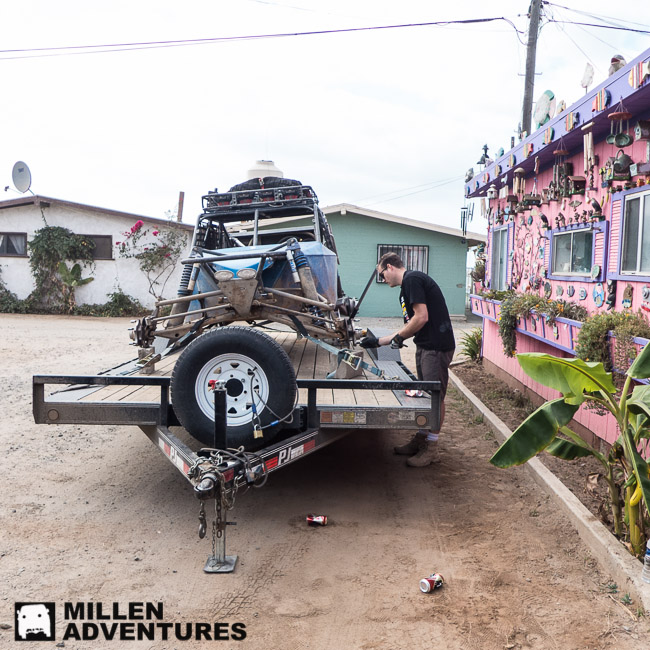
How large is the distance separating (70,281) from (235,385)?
18507 millimetres

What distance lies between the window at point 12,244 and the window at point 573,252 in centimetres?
1896

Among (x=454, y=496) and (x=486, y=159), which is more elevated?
(x=486, y=159)

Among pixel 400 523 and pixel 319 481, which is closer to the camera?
pixel 400 523

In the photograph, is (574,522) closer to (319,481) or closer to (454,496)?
(454,496)

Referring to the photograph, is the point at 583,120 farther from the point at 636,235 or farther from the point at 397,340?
the point at 397,340

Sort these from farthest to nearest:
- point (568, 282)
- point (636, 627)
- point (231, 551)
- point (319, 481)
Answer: point (568, 282), point (319, 481), point (231, 551), point (636, 627)

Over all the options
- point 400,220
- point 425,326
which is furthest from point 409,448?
point 400,220

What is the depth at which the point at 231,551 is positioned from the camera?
412 centimetres

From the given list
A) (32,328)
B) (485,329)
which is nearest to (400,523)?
(485,329)

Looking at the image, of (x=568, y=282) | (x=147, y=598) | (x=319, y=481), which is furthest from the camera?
(x=568, y=282)

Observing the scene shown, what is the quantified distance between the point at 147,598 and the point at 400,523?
6.33 ft

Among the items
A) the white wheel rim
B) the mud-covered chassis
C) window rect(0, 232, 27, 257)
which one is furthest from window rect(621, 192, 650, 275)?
window rect(0, 232, 27, 257)

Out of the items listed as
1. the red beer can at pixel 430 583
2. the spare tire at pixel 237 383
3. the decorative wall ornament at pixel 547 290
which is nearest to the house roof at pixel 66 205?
the decorative wall ornament at pixel 547 290

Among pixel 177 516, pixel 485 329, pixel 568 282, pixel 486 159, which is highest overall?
pixel 486 159
